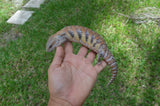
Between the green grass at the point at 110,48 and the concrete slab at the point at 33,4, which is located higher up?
the concrete slab at the point at 33,4

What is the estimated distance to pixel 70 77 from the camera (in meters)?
2.92

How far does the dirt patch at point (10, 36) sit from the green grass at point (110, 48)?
0.16 metres

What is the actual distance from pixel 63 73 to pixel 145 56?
2659 mm

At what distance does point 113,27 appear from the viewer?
501 cm

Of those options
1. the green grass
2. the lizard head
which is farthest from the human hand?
the green grass

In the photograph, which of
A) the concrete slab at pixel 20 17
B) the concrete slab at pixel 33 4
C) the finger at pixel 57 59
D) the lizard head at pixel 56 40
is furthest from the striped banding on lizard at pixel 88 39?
the concrete slab at pixel 33 4

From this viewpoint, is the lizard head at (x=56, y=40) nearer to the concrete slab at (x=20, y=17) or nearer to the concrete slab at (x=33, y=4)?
the concrete slab at (x=20, y=17)

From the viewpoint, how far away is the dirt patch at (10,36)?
5209 mm

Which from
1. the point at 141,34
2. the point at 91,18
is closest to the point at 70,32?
the point at 91,18

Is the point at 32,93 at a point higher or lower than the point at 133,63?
lower

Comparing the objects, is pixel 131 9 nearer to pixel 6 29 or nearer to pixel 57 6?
pixel 57 6

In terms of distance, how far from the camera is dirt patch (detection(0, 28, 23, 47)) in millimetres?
5209

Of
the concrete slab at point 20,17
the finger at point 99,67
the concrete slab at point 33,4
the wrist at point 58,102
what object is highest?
the concrete slab at point 33,4

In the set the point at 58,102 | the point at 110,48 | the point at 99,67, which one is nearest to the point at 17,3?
the point at 110,48
